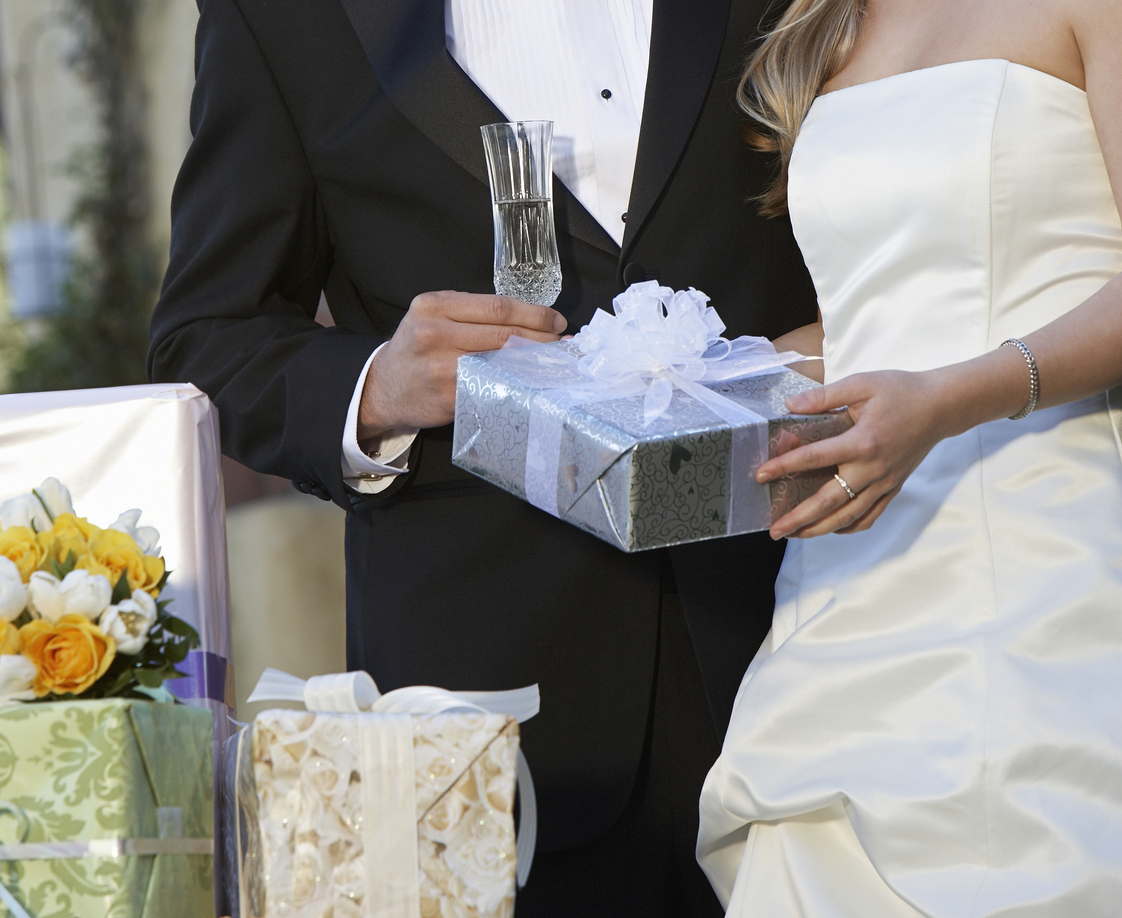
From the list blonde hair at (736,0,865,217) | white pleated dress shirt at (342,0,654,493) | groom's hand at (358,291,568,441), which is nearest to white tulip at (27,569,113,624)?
groom's hand at (358,291,568,441)

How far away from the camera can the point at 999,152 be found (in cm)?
159

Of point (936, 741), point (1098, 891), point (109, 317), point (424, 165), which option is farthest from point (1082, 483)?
point (109, 317)

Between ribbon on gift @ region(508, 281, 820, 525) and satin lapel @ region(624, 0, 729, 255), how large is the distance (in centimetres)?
36

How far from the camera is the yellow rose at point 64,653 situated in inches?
44.8

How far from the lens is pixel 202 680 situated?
1466 millimetres

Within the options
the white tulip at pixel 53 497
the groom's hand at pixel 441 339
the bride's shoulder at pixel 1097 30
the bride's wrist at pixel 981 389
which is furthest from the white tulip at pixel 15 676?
A: the bride's shoulder at pixel 1097 30

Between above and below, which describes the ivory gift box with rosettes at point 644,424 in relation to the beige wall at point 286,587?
above

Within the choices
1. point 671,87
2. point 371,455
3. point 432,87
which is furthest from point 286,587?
point 671,87

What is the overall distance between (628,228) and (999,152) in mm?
501

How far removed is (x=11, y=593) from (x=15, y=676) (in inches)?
3.0

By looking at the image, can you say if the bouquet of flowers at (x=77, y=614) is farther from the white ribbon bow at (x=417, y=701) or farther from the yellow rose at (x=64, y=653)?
the white ribbon bow at (x=417, y=701)

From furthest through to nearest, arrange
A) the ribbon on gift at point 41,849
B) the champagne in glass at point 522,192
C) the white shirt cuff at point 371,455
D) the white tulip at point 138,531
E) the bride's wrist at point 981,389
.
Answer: the white shirt cuff at point 371,455 → the champagne in glass at point 522,192 → the bride's wrist at point 981,389 → the white tulip at point 138,531 → the ribbon on gift at point 41,849

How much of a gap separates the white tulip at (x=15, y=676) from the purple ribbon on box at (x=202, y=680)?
0.30 m

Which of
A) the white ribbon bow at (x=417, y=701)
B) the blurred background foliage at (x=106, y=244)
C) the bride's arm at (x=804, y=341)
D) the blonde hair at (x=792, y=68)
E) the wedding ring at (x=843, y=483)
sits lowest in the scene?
the blurred background foliage at (x=106, y=244)
